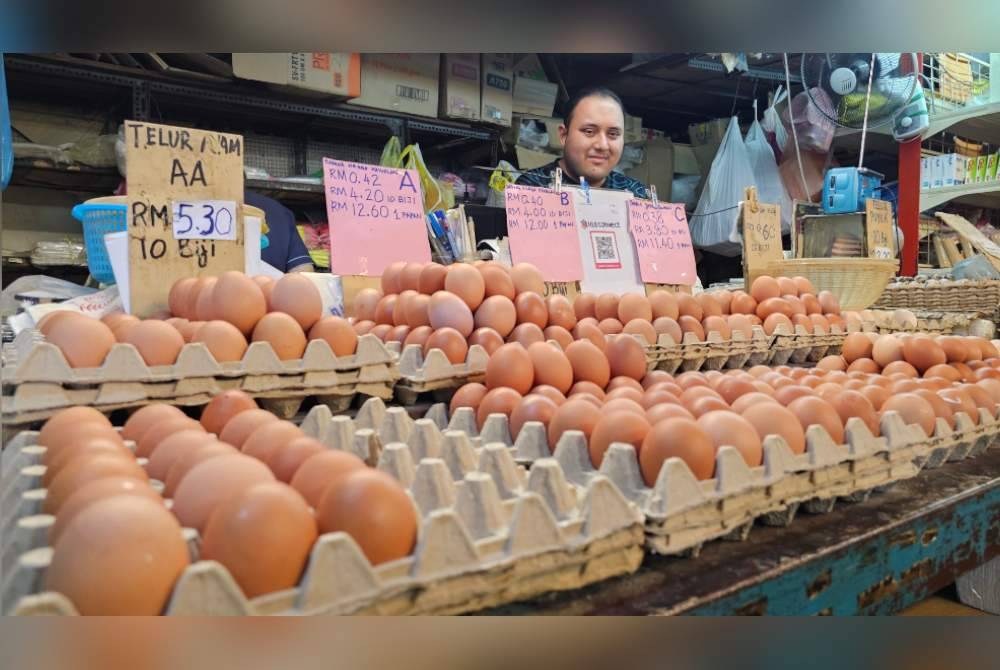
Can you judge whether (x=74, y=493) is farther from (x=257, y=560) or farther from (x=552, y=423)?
(x=552, y=423)

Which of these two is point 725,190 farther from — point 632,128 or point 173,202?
point 173,202

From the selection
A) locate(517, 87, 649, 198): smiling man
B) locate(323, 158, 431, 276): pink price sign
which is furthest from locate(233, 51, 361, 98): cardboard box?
locate(323, 158, 431, 276): pink price sign

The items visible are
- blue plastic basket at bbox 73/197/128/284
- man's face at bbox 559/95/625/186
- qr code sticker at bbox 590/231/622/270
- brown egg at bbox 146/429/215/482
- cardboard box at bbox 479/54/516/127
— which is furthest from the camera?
cardboard box at bbox 479/54/516/127

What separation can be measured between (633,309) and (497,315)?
1.41ft

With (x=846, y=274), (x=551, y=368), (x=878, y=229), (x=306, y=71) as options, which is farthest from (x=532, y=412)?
(x=306, y=71)

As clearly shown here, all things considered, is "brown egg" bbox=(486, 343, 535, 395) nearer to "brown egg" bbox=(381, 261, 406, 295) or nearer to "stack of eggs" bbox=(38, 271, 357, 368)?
"stack of eggs" bbox=(38, 271, 357, 368)

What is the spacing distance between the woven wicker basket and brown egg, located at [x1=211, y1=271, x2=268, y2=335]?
1.89 metres

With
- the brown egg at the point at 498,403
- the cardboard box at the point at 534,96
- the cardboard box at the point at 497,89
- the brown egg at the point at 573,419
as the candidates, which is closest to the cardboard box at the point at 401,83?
the cardboard box at the point at 497,89

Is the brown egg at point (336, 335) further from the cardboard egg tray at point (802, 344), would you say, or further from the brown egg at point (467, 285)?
the cardboard egg tray at point (802, 344)

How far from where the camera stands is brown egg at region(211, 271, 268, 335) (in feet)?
4.02

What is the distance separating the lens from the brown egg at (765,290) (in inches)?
80.3
